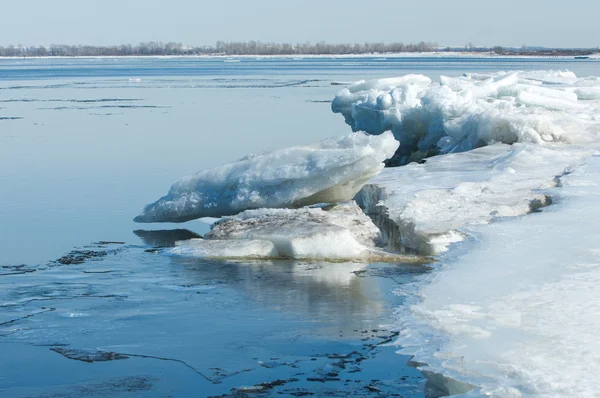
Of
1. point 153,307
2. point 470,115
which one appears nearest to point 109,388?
point 153,307

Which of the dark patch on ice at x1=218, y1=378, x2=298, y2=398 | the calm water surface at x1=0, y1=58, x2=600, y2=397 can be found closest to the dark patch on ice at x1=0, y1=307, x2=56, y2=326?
the calm water surface at x1=0, y1=58, x2=600, y2=397

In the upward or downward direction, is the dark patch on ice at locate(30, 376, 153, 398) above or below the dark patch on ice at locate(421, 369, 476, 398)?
below

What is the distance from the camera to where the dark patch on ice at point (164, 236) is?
7.56 m

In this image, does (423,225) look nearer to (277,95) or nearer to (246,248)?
(246,248)

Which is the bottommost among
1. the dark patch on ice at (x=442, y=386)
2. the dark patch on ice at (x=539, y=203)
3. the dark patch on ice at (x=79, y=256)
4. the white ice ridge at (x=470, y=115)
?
the dark patch on ice at (x=79, y=256)

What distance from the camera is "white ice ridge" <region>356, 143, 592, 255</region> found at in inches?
270

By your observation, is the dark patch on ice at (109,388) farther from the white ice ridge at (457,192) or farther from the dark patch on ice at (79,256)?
the white ice ridge at (457,192)

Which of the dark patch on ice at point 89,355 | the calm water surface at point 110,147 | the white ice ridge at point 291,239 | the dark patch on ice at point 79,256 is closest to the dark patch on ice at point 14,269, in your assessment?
the calm water surface at point 110,147

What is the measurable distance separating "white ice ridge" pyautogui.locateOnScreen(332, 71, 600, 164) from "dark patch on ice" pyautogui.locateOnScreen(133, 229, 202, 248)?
17.2 ft

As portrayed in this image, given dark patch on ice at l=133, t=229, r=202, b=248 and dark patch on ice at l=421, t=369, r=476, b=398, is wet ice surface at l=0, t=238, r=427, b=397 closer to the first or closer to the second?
dark patch on ice at l=421, t=369, r=476, b=398

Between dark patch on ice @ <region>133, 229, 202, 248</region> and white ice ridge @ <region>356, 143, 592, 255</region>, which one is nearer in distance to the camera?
white ice ridge @ <region>356, 143, 592, 255</region>

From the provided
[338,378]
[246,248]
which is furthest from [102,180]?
[338,378]

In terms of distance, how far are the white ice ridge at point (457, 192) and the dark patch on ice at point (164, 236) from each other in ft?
6.23

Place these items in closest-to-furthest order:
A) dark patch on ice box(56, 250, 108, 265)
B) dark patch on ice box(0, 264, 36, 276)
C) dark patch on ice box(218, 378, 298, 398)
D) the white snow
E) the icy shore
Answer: the icy shore, dark patch on ice box(218, 378, 298, 398), dark patch on ice box(0, 264, 36, 276), dark patch on ice box(56, 250, 108, 265), the white snow
